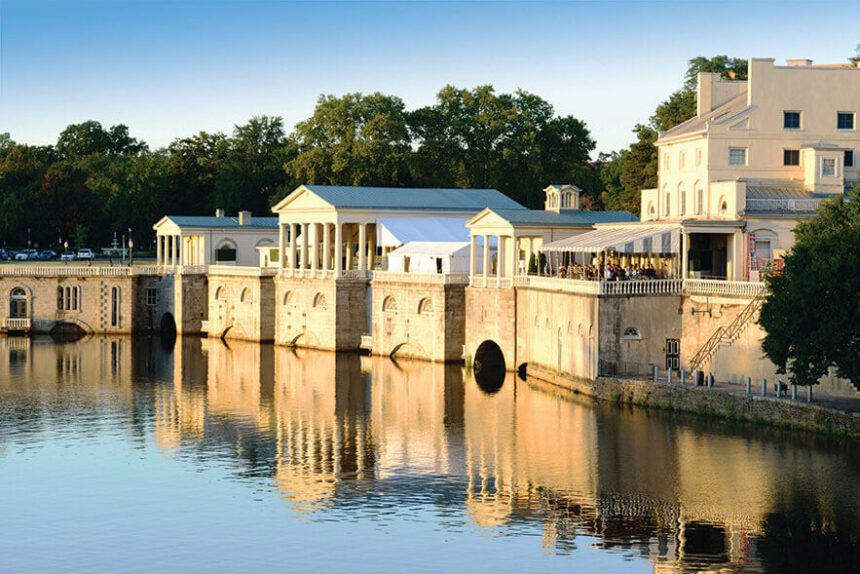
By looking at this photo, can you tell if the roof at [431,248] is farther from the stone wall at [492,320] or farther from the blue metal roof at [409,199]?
the blue metal roof at [409,199]

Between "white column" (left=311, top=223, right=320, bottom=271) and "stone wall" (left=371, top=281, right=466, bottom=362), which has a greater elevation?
"white column" (left=311, top=223, right=320, bottom=271)

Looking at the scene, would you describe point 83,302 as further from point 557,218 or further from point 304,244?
point 557,218

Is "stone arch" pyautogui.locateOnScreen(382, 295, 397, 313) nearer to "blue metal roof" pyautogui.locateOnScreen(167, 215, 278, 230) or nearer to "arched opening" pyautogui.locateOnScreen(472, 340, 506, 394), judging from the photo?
"arched opening" pyautogui.locateOnScreen(472, 340, 506, 394)

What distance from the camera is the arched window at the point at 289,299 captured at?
293ft

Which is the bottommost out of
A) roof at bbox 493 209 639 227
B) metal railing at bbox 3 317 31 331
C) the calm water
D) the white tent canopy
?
the calm water

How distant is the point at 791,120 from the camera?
71.4m

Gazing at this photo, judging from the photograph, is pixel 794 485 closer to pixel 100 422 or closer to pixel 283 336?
pixel 100 422

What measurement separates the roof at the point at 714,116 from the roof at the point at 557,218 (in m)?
5.60

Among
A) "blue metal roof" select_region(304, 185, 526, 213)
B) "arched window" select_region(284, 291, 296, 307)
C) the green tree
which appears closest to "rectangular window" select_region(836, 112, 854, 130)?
"blue metal roof" select_region(304, 185, 526, 213)

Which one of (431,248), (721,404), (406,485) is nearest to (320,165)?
(431,248)

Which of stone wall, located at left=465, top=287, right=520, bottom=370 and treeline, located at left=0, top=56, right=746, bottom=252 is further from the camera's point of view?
treeline, located at left=0, top=56, right=746, bottom=252

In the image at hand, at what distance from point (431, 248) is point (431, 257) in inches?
21.3

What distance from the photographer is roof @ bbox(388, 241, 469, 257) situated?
265ft

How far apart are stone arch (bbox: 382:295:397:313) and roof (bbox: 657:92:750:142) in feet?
60.0
